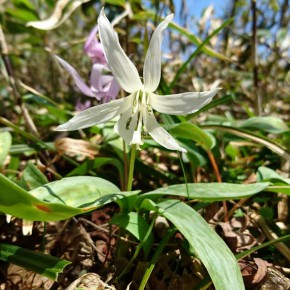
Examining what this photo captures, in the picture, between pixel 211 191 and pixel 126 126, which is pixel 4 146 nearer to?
pixel 126 126

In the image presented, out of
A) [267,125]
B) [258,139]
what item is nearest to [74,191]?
[258,139]

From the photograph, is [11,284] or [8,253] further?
[11,284]

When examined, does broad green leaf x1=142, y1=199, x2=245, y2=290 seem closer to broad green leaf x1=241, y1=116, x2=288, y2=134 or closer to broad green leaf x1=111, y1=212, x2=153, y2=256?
broad green leaf x1=111, y1=212, x2=153, y2=256

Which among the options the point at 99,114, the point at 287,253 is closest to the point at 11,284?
the point at 99,114

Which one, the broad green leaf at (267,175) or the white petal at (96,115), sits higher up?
the white petal at (96,115)

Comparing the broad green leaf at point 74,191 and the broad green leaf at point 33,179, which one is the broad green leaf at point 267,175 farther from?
the broad green leaf at point 33,179

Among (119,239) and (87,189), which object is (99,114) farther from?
(119,239)

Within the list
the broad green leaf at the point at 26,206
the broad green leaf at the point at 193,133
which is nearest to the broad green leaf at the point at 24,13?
the broad green leaf at the point at 193,133

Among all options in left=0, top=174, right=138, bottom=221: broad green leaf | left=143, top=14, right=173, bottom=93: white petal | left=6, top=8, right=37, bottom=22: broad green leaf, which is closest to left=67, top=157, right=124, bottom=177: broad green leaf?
left=0, top=174, right=138, bottom=221: broad green leaf
